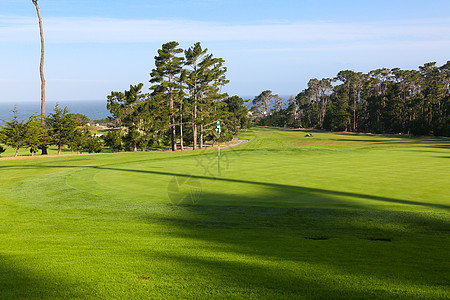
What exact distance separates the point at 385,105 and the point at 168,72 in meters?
58.3

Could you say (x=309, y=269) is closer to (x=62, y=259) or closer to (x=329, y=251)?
(x=329, y=251)

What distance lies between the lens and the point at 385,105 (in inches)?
3305

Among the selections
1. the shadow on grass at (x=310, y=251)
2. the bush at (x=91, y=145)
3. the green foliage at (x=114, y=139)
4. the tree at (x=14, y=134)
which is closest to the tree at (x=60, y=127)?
the bush at (x=91, y=145)

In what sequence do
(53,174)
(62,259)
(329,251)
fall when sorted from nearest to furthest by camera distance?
(62,259), (329,251), (53,174)

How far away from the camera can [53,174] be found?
62.3 ft

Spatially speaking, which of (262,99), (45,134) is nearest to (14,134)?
(45,134)

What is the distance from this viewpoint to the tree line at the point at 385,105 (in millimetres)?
72250

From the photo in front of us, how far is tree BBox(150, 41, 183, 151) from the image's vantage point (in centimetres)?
4756

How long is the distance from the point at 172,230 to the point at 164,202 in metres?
3.45

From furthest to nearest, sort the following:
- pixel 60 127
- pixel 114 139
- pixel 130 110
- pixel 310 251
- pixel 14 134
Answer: pixel 130 110 → pixel 114 139 → pixel 60 127 → pixel 14 134 → pixel 310 251

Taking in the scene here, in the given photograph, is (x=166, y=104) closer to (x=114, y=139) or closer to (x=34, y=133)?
(x=114, y=139)

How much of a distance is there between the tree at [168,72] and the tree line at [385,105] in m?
50.2

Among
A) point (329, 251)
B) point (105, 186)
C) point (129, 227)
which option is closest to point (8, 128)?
point (105, 186)

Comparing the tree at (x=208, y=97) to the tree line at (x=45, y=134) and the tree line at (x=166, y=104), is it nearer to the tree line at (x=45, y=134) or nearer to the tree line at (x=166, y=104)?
the tree line at (x=166, y=104)
